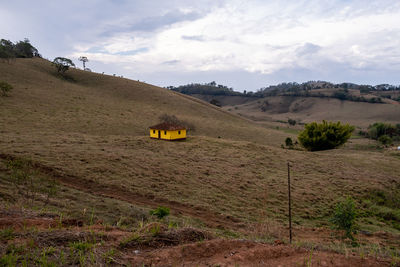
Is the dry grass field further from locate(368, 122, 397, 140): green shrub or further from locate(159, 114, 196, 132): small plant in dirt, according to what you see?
locate(368, 122, 397, 140): green shrub

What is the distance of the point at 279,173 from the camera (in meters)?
23.5

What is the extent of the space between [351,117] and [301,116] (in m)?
21.0

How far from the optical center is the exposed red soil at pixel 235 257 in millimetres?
4449

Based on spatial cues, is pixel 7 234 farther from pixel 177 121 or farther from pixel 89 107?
pixel 89 107

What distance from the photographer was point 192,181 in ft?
58.9

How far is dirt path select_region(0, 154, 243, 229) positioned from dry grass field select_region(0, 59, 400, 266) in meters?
0.05

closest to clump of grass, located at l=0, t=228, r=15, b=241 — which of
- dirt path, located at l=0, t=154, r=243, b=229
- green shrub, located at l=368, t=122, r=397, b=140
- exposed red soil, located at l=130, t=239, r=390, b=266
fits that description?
exposed red soil, located at l=130, t=239, r=390, b=266

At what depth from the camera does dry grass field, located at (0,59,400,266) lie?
36.1 ft

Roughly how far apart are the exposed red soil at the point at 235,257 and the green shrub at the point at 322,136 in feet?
131

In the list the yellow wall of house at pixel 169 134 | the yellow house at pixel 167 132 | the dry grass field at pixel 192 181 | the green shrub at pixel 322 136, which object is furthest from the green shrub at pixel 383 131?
the yellow house at pixel 167 132

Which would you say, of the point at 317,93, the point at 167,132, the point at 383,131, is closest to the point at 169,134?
the point at 167,132

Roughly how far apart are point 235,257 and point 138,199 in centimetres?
989

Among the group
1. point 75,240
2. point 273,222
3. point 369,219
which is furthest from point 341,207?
point 75,240

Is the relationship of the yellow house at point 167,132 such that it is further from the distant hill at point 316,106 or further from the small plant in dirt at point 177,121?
the distant hill at point 316,106
